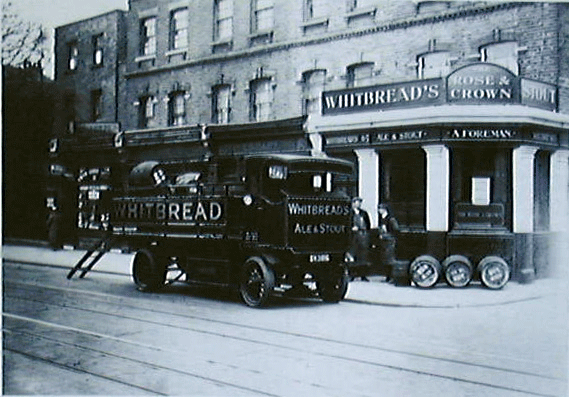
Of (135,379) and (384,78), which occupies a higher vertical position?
(384,78)

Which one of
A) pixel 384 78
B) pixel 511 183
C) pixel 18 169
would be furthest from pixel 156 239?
pixel 511 183

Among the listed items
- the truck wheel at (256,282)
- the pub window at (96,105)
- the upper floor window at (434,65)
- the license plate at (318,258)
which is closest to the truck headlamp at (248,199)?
the truck wheel at (256,282)

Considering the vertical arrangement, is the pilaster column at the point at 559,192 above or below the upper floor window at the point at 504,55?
below

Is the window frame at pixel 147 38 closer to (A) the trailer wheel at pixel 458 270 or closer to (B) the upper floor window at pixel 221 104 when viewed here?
(B) the upper floor window at pixel 221 104

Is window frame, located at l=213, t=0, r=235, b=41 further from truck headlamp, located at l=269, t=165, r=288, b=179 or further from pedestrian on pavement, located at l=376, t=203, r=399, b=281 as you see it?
pedestrian on pavement, located at l=376, t=203, r=399, b=281

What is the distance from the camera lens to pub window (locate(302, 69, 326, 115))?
7.77 m

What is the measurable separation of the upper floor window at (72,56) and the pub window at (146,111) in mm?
979

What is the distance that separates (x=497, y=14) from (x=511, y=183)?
1768 mm

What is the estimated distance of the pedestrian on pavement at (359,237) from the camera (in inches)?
305

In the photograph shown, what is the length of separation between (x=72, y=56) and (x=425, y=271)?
478 cm

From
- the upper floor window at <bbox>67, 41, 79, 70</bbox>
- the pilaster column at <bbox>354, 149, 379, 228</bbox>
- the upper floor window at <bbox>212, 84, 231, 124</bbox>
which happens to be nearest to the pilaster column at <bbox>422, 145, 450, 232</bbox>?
the pilaster column at <bbox>354, 149, 379, 228</bbox>

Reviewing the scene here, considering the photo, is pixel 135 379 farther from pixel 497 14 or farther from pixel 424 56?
pixel 497 14

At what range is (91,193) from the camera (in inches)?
340

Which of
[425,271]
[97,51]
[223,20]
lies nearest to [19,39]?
[97,51]
